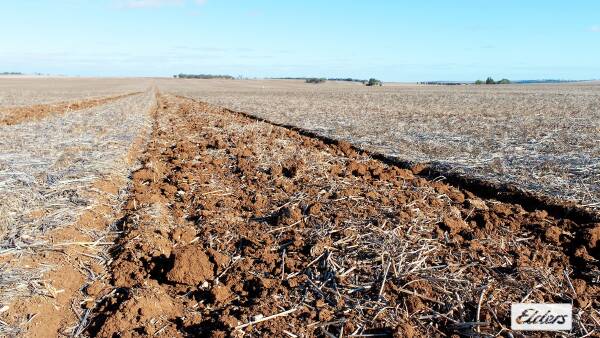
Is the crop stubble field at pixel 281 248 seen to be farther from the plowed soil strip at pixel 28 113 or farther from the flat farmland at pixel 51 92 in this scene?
the flat farmland at pixel 51 92

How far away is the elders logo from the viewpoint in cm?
295

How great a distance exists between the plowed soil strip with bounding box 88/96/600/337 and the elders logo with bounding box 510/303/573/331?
0.20 ft

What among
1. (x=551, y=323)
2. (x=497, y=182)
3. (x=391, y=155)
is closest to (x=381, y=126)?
(x=391, y=155)

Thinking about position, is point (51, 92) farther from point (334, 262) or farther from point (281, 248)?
point (334, 262)

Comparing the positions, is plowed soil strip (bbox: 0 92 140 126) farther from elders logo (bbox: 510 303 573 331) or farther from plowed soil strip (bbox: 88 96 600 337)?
elders logo (bbox: 510 303 573 331)

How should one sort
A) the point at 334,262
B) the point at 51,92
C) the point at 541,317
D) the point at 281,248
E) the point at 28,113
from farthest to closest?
the point at 51,92
the point at 28,113
the point at 281,248
the point at 334,262
the point at 541,317

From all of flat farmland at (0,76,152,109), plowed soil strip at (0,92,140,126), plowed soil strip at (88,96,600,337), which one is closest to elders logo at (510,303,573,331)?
plowed soil strip at (88,96,600,337)

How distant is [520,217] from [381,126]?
9.50 metres

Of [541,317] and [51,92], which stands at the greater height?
[541,317]

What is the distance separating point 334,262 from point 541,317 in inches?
61.0

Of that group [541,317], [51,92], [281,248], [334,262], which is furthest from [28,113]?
[51,92]

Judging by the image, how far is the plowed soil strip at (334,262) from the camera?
312 centimetres

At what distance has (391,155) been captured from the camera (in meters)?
8.77

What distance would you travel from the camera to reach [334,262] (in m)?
3.81
